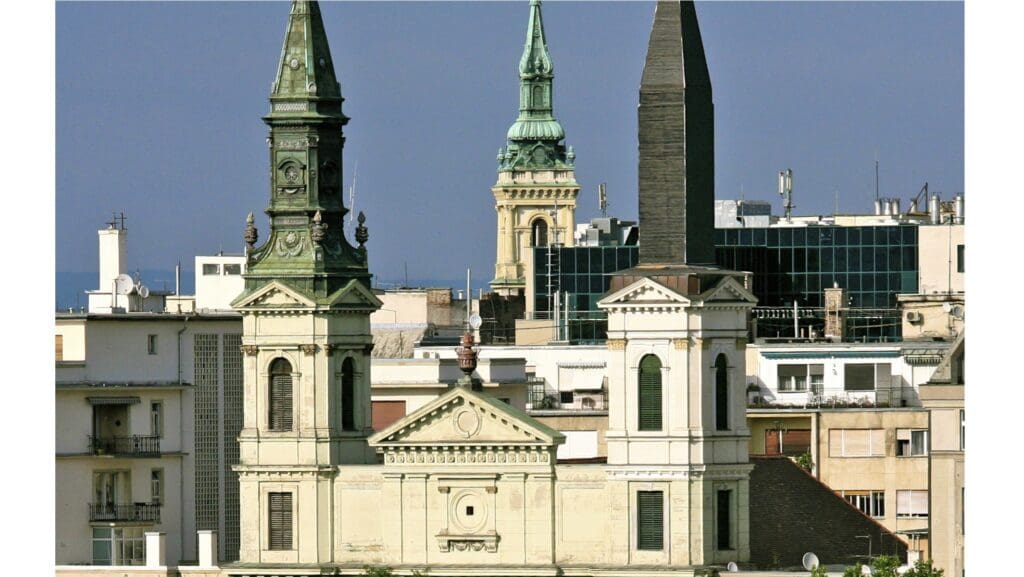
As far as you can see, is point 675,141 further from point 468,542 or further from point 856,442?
point 856,442

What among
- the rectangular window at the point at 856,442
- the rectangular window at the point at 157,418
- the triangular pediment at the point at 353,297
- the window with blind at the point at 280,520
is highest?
the triangular pediment at the point at 353,297

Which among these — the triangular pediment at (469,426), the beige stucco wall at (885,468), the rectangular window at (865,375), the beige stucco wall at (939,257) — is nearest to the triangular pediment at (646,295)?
the triangular pediment at (469,426)

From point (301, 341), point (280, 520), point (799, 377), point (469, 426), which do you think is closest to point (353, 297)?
point (301, 341)

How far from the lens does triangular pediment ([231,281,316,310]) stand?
4063 inches

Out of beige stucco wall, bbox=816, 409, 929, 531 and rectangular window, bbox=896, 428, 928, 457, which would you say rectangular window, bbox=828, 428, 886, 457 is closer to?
beige stucco wall, bbox=816, 409, 929, 531

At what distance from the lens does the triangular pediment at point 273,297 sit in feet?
339

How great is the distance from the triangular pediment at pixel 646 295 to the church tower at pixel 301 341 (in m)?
7.76

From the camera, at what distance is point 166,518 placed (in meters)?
117

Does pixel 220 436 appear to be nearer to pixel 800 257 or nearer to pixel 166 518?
pixel 166 518

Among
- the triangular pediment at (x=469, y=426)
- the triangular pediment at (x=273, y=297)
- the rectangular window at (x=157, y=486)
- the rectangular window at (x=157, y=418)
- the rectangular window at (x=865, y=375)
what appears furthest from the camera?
the rectangular window at (x=865, y=375)

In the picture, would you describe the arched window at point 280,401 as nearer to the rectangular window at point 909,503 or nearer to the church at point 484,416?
the church at point 484,416

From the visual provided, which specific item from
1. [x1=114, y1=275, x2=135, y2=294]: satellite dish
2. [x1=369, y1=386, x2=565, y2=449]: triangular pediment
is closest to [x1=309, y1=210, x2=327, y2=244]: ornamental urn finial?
[x1=369, y1=386, x2=565, y2=449]: triangular pediment

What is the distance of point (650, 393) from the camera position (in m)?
99.2

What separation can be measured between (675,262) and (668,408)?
11.5 feet
